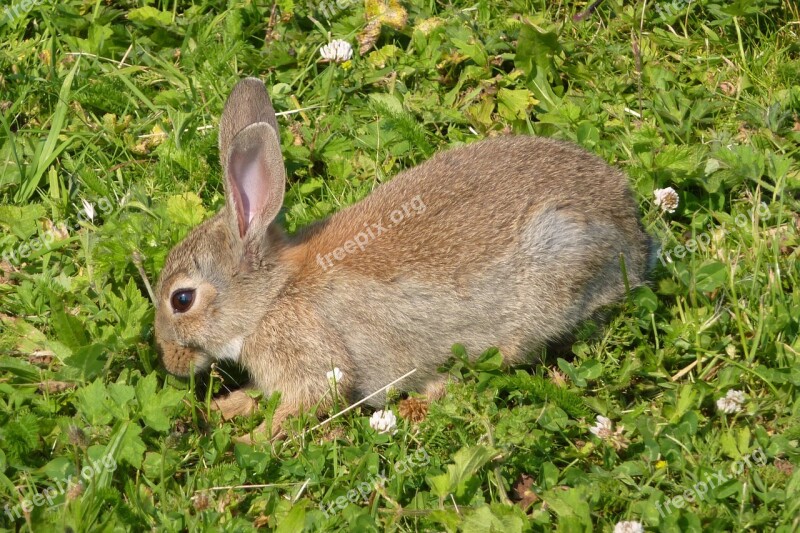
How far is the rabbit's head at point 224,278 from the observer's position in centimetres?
534

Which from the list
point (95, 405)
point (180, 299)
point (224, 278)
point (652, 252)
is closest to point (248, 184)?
point (224, 278)

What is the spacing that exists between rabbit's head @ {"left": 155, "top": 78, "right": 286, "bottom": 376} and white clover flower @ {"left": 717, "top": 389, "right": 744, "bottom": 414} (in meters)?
2.36

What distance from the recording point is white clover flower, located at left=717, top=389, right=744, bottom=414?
16.0 ft

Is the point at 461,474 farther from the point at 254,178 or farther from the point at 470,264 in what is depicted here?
the point at 254,178

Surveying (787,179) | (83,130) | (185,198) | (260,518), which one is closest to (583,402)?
(260,518)

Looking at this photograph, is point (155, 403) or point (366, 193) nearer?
point (155, 403)

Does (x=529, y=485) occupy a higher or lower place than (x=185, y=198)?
lower

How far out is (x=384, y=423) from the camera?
16.2 ft

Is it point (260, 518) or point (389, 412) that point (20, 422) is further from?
point (389, 412)

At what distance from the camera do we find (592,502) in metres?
4.41

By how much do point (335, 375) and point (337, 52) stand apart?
108 inches

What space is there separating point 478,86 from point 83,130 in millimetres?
2671

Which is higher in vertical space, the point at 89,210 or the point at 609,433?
the point at 89,210

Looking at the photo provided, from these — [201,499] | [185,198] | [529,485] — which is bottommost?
[529,485]
